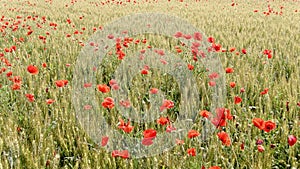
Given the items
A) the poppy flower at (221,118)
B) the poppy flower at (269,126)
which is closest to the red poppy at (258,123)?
the poppy flower at (269,126)

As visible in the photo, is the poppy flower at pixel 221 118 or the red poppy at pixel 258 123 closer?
the red poppy at pixel 258 123

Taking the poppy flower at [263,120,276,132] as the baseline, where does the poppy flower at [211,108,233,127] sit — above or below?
below

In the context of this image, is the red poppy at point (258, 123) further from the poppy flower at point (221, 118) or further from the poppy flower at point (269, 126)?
the poppy flower at point (221, 118)

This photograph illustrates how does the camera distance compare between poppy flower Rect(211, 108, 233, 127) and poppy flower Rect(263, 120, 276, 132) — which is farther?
poppy flower Rect(211, 108, 233, 127)

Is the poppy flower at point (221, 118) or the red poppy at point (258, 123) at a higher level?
the red poppy at point (258, 123)

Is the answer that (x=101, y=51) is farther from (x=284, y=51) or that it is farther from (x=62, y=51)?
(x=284, y=51)

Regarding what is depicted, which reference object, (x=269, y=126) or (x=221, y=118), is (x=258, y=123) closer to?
(x=269, y=126)

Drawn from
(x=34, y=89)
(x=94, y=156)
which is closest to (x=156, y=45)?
(x=34, y=89)

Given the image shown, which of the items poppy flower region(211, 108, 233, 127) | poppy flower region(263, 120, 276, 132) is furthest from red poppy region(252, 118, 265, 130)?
poppy flower region(211, 108, 233, 127)

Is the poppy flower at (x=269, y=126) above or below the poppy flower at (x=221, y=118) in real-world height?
above

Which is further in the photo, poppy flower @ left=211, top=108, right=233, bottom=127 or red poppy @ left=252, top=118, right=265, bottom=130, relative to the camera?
poppy flower @ left=211, top=108, right=233, bottom=127

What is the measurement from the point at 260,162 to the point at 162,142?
0.45 m

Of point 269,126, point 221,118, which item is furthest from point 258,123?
point 221,118

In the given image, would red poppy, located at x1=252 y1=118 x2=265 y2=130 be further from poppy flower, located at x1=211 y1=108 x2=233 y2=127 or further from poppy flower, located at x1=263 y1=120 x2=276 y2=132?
poppy flower, located at x1=211 y1=108 x2=233 y2=127
